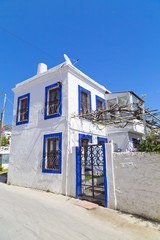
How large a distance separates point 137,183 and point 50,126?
16.5ft

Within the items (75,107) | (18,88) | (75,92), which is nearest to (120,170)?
(75,107)

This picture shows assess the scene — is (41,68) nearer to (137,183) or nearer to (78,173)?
(78,173)

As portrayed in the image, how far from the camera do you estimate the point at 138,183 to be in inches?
175

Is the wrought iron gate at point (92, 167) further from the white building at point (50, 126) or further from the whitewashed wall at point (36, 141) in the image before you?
the whitewashed wall at point (36, 141)

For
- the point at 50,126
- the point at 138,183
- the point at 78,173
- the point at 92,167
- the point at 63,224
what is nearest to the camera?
the point at 63,224

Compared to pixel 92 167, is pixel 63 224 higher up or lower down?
lower down

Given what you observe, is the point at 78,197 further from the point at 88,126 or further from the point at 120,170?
the point at 88,126

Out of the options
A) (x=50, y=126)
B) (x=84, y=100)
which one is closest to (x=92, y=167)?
(x=50, y=126)

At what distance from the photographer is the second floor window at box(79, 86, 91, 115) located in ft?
28.5

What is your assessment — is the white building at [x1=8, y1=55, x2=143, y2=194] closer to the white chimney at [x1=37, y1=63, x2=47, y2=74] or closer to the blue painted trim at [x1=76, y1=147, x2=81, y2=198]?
the white chimney at [x1=37, y1=63, x2=47, y2=74]

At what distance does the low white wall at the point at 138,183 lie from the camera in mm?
4141

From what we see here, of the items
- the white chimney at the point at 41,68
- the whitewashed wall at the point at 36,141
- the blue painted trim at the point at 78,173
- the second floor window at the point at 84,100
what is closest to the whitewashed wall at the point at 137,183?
the blue painted trim at the point at 78,173

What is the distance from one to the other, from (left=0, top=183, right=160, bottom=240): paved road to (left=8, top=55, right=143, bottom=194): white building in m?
1.82

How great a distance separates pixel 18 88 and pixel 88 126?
570cm
